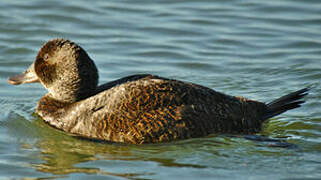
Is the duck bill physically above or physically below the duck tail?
above

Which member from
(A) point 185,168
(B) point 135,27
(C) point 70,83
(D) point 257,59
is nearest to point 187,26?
(B) point 135,27

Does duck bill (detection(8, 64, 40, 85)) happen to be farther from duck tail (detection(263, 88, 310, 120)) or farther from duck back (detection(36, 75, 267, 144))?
duck tail (detection(263, 88, 310, 120))

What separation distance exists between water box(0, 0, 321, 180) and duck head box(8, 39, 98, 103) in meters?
0.53

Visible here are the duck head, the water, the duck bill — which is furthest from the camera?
the duck bill

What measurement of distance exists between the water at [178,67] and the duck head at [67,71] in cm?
53

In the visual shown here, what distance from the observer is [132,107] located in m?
7.33

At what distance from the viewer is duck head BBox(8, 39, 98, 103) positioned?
7770 millimetres

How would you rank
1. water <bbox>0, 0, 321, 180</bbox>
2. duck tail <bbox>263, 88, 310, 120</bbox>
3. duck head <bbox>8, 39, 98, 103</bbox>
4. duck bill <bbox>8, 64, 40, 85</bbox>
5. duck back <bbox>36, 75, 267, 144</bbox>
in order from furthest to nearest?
duck bill <bbox>8, 64, 40, 85</bbox>, duck tail <bbox>263, 88, 310, 120</bbox>, duck head <bbox>8, 39, 98, 103</bbox>, duck back <bbox>36, 75, 267, 144</bbox>, water <bbox>0, 0, 321, 180</bbox>

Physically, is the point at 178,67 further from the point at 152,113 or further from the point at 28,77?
the point at 152,113

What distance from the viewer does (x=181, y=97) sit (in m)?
7.43

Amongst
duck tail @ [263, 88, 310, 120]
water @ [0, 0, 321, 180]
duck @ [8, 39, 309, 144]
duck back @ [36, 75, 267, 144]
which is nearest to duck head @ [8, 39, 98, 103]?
duck @ [8, 39, 309, 144]

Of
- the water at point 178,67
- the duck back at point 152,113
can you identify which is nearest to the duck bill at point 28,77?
the water at point 178,67

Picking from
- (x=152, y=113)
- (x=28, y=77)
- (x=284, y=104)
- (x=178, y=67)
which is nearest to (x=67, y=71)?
(x=28, y=77)

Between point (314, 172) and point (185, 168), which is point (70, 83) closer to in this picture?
point (185, 168)
